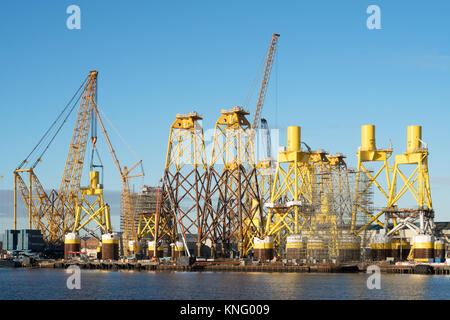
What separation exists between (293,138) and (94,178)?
6542cm

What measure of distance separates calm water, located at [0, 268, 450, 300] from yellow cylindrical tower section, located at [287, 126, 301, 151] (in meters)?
37.4

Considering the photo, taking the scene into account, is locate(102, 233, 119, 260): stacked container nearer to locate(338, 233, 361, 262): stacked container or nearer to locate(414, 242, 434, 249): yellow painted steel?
locate(338, 233, 361, 262): stacked container

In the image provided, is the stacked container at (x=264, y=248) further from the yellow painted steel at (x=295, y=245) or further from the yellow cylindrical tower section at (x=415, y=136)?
the yellow cylindrical tower section at (x=415, y=136)

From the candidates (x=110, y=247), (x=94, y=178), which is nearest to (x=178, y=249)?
(x=110, y=247)

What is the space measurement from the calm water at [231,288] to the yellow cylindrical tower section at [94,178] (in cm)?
7256

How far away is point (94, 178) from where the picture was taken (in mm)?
193750

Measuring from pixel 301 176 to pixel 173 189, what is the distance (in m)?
28.6

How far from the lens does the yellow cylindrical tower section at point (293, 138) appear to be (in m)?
150

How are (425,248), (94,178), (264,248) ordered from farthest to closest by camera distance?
(94,178), (264,248), (425,248)

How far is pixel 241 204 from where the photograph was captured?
528ft

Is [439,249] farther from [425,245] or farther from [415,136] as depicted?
[415,136]

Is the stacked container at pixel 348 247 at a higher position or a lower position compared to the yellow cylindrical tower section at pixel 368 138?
lower

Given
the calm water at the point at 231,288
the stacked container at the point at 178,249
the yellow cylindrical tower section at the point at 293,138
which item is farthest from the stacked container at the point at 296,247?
the stacked container at the point at 178,249
